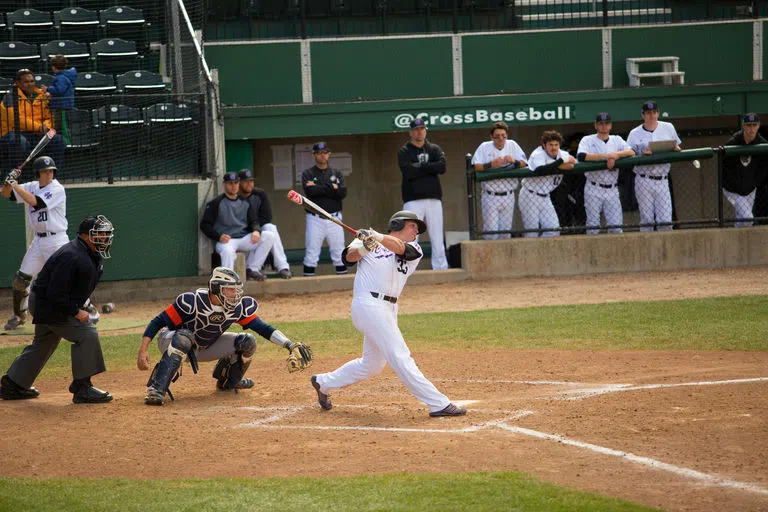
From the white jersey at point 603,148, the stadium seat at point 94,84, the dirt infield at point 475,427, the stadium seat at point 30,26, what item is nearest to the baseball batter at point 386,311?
the dirt infield at point 475,427

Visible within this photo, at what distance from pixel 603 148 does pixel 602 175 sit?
391 millimetres

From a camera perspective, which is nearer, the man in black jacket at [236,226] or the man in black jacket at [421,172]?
the man in black jacket at [236,226]

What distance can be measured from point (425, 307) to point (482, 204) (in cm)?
257

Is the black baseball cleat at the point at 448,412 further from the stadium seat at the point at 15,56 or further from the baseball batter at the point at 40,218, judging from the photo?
the stadium seat at the point at 15,56

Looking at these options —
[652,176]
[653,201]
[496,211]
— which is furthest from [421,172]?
[653,201]

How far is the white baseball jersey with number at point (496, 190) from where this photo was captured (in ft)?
48.1

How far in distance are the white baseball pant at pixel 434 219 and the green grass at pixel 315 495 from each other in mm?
8966

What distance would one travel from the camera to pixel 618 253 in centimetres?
1475

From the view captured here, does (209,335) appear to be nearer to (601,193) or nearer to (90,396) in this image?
(90,396)

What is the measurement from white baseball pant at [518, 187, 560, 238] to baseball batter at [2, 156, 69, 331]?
21.5 feet

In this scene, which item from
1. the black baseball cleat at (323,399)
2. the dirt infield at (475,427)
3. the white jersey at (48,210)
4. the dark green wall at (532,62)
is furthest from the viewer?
the dark green wall at (532,62)

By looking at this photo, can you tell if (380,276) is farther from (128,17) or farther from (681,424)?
(128,17)

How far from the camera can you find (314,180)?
1478 cm

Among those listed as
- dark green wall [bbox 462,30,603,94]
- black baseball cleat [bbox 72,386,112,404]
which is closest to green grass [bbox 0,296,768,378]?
black baseball cleat [bbox 72,386,112,404]
